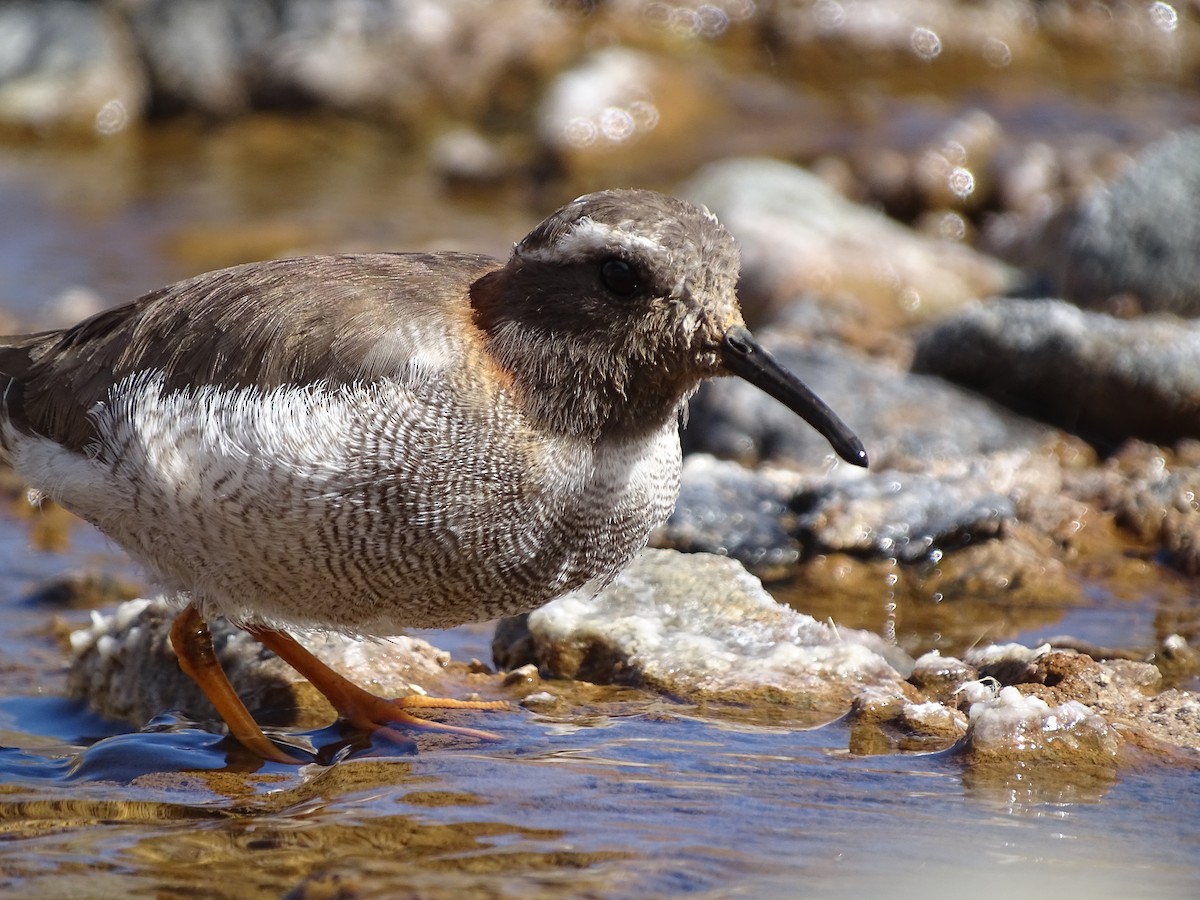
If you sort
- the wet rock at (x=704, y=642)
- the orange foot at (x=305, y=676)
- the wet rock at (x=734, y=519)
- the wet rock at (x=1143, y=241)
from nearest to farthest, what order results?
the orange foot at (x=305, y=676) < the wet rock at (x=704, y=642) < the wet rock at (x=734, y=519) < the wet rock at (x=1143, y=241)

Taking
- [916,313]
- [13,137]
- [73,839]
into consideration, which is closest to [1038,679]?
[73,839]

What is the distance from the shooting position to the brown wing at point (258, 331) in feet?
17.6

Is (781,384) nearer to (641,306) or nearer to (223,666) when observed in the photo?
(641,306)

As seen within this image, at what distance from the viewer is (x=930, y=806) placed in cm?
499

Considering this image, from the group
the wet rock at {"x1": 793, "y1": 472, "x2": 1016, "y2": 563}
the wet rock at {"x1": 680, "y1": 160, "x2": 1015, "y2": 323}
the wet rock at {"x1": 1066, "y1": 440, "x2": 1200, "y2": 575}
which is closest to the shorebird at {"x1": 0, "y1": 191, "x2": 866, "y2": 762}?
the wet rock at {"x1": 793, "y1": 472, "x2": 1016, "y2": 563}

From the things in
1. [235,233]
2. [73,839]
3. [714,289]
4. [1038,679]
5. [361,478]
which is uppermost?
[235,233]

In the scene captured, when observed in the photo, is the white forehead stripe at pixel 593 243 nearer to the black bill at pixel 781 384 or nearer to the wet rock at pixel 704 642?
the black bill at pixel 781 384

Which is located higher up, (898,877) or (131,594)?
(131,594)

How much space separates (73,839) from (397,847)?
1.05 meters

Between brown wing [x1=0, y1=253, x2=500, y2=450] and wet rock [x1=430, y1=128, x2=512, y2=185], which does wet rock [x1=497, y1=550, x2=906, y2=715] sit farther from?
wet rock [x1=430, y1=128, x2=512, y2=185]

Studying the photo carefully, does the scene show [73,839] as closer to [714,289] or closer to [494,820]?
[494,820]

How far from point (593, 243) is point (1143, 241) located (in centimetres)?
775

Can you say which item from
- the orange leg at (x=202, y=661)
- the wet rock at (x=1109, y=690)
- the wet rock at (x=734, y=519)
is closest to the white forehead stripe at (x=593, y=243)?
the wet rock at (x=1109, y=690)

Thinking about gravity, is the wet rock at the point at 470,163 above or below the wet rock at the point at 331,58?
below
